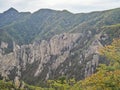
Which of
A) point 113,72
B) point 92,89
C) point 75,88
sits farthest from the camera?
point 75,88

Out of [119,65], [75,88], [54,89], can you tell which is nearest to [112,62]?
[119,65]

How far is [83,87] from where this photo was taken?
36.5 m

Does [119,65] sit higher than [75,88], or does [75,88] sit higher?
[119,65]

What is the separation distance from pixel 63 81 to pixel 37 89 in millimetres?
3399

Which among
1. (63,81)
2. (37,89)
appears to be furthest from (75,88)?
(37,89)

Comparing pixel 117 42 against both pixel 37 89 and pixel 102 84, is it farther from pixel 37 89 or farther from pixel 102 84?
pixel 37 89

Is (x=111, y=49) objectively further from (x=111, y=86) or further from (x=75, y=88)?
(x=75, y=88)

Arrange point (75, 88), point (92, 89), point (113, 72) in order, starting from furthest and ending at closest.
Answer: point (75, 88) → point (92, 89) → point (113, 72)

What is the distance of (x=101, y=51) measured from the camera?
3212 cm

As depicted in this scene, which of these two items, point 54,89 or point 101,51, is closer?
point 101,51

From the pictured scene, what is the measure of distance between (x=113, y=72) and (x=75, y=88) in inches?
245

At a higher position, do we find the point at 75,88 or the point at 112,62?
the point at 112,62

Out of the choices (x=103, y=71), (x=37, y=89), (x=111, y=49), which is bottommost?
(x=37, y=89)

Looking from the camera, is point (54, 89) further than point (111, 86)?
Yes
